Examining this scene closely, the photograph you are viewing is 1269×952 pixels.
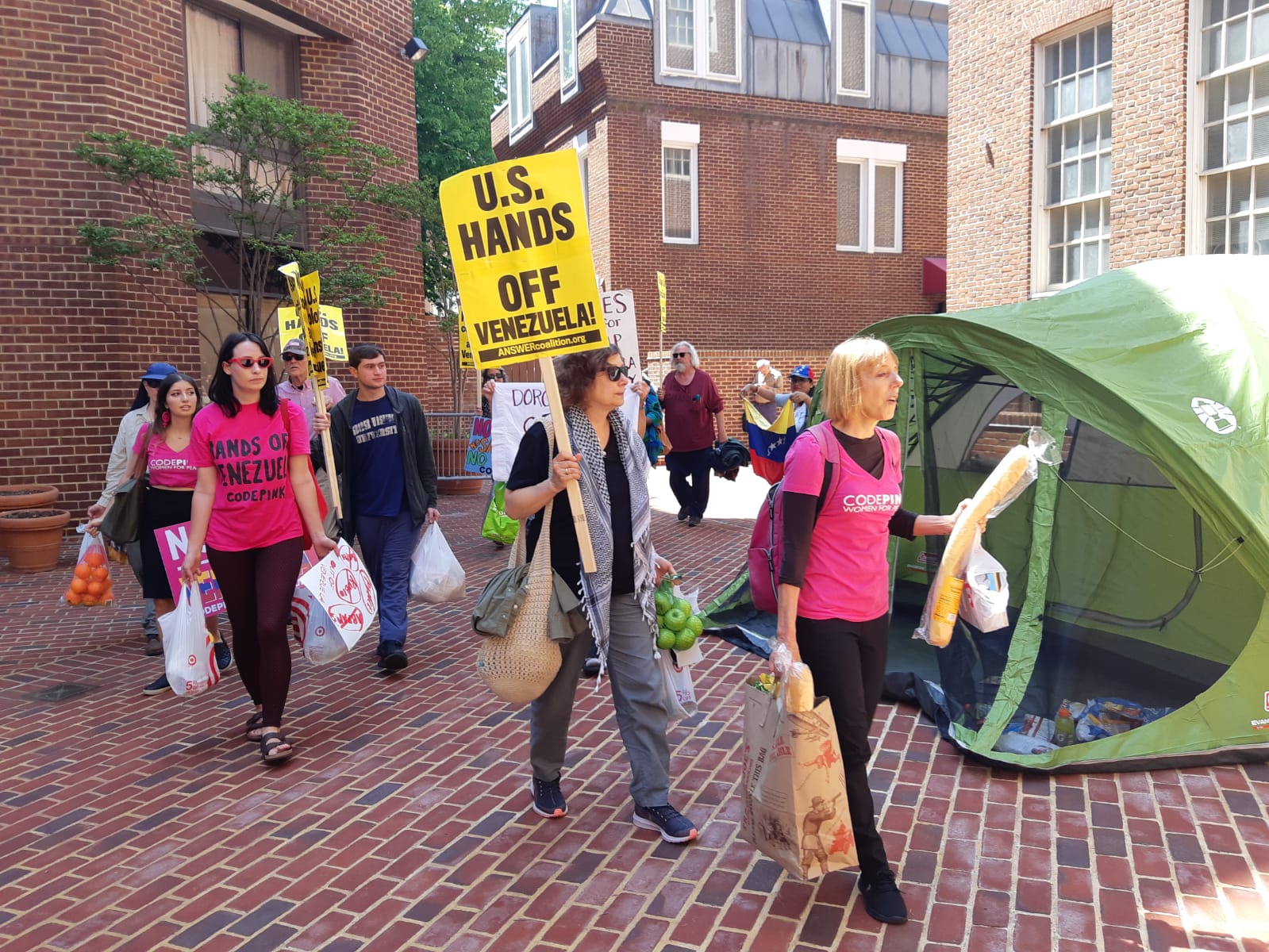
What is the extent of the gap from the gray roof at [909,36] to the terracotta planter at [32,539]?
61.3 feet

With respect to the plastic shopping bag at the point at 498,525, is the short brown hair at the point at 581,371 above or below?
above

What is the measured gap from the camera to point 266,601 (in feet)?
15.0

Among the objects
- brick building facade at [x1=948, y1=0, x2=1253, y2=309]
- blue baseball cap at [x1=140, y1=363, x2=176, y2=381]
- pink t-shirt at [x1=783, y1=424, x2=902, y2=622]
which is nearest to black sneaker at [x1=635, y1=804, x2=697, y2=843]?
pink t-shirt at [x1=783, y1=424, x2=902, y2=622]

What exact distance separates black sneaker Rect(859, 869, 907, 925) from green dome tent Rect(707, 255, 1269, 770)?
1350 millimetres

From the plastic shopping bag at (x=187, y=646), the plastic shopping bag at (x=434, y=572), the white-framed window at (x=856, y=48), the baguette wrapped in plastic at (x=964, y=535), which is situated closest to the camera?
the baguette wrapped in plastic at (x=964, y=535)

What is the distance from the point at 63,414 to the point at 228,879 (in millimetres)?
8117

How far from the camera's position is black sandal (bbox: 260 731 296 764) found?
14.9 ft

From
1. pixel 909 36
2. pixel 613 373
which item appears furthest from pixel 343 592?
pixel 909 36

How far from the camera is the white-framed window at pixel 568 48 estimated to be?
20406mm

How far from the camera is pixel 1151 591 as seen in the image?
223 inches

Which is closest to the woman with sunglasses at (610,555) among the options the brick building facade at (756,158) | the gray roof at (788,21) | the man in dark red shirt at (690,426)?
the man in dark red shirt at (690,426)

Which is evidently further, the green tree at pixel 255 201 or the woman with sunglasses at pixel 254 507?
the green tree at pixel 255 201

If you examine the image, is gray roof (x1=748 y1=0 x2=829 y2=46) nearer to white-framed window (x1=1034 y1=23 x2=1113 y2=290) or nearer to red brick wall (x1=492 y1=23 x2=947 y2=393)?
red brick wall (x1=492 y1=23 x2=947 y2=393)

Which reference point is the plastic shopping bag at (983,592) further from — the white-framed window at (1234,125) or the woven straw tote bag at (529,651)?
the white-framed window at (1234,125)
